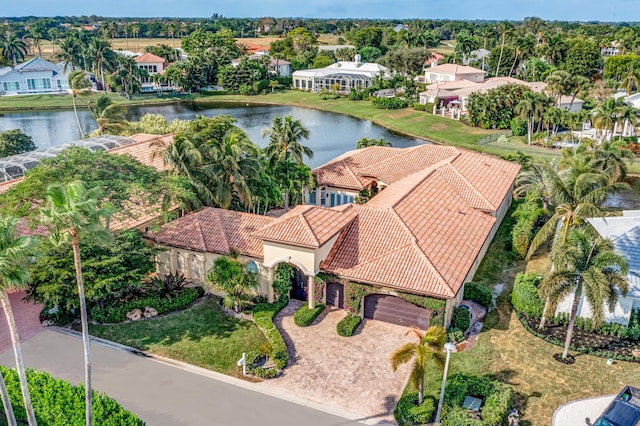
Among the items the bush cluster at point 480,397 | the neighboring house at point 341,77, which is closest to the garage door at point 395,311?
the bush cluster at point 480,397

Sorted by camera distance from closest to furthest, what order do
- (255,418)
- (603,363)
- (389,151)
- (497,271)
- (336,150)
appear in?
(255,418) < (603,363) < (497,271) < (389,151) < (336,150)

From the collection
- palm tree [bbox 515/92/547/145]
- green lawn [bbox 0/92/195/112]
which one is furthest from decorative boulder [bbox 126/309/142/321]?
green lawn [bbox 0/92/195/112]

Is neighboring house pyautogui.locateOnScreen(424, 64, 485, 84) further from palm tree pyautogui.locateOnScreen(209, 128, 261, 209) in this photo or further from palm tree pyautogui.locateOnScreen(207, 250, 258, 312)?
palm tree pyautogui.locateOnScreen(207, 250, 258, 312)

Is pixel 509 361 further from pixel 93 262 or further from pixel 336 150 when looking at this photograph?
pixel 336 150

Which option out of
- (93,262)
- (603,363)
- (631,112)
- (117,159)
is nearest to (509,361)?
(603,363)

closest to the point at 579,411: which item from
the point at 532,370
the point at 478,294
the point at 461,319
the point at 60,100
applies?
the point at 532,370

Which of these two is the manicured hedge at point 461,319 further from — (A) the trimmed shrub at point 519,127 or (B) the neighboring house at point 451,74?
(B) the neighboring house at point 451,74
